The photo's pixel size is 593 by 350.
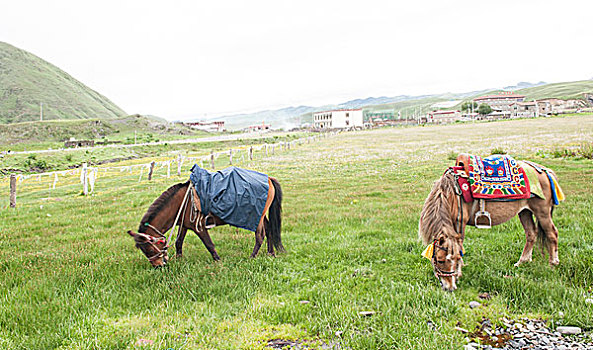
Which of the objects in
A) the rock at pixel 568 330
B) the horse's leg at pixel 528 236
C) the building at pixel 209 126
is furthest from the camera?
the building at pixel 209 126

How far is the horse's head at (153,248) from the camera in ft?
19.3

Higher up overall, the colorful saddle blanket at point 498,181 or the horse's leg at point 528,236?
the colorful saddle blanket at point 498,181

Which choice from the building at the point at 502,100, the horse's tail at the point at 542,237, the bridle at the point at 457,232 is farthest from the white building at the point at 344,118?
the bridle at the point at 457,232

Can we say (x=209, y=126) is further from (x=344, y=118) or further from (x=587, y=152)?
(x=587, y=152)

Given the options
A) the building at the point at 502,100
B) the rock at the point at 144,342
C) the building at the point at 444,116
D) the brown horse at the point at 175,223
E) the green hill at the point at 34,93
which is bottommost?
the rock at the point at 144,342

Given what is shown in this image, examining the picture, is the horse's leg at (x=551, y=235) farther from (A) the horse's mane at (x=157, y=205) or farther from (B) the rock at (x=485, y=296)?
(A) the horse's mane at (x=157, y=205)

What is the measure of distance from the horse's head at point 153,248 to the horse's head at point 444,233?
4.37 metres

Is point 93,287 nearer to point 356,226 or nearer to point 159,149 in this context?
point 356,226

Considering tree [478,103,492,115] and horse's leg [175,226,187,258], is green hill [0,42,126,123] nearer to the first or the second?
horse's leg [175,226,187,258]

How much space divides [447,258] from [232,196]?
375 centimetres

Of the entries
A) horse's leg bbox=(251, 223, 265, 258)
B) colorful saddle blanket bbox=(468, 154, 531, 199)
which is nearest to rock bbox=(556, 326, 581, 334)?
colorful saddle blanket bbox=(468, 154, 531, 199)

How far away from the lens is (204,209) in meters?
6.39

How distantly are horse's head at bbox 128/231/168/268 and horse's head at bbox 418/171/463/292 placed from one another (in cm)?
437

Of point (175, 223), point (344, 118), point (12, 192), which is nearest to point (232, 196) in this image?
point (175, 223)
